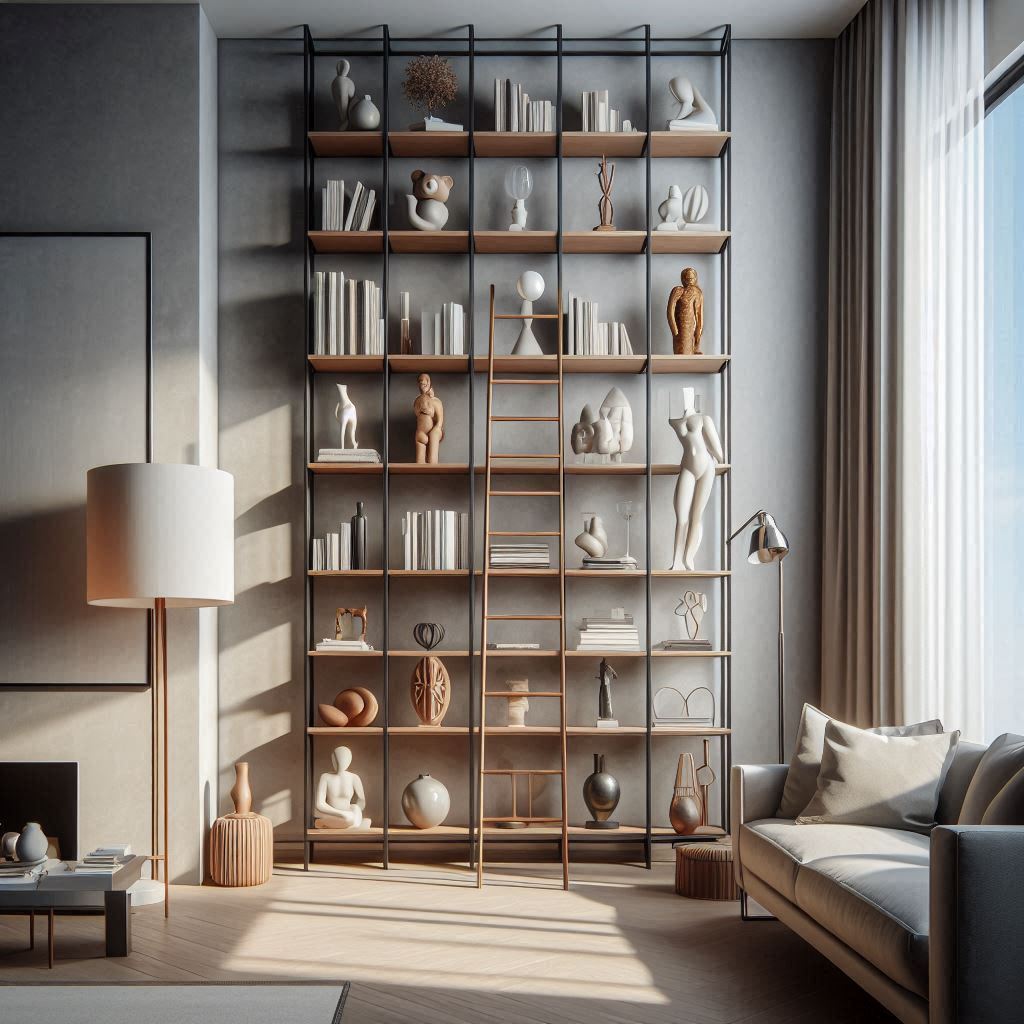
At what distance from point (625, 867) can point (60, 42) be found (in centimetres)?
471

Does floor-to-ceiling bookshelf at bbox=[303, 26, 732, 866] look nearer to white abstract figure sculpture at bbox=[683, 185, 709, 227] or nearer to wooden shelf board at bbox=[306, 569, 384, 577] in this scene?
wooden shelf board at bbox=[306, 569, 384, 577]

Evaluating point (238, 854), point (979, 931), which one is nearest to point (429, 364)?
point (238, 854)

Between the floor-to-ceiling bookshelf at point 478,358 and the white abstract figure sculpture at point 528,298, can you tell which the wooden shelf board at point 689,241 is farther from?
the white abstract figure sculpture at point 528,298

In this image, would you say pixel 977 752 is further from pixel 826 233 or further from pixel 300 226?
pixel 300 226

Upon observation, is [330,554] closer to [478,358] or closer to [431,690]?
[431,690]

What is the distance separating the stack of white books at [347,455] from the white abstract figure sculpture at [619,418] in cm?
113

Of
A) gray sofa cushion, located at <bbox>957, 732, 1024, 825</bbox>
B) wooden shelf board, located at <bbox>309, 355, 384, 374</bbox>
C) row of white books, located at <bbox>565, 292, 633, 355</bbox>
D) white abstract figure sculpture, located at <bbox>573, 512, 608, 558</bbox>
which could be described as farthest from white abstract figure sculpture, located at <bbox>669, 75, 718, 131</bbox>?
gray sofa cushion, located at <bbox>957, 732, 1024, 825</bbox>

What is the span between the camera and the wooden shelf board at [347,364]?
16.9 feet

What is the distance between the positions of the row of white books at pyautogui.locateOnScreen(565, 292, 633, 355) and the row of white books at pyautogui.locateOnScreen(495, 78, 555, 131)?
Answer: 0.88 meters

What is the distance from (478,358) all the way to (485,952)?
2.75 m

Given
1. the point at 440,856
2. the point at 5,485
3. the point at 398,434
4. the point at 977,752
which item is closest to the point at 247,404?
the point at 398,434

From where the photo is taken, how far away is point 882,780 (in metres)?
3.66

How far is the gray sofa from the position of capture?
2391 millimetres

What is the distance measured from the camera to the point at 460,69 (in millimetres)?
5523
